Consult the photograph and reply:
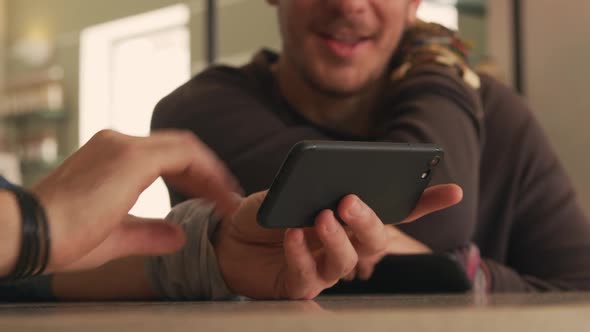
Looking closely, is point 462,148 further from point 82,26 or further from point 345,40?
point 82,26

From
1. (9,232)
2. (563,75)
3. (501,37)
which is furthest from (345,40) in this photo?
(501,37)

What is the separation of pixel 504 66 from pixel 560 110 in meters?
0.27

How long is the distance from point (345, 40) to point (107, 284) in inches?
25.5

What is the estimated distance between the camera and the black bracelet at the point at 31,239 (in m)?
0.43

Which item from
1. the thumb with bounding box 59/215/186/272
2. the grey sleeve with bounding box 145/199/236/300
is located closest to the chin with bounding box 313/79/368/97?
the grey sleeve with bounding box 145/199/236/300

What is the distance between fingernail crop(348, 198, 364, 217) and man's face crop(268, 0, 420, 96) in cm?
71

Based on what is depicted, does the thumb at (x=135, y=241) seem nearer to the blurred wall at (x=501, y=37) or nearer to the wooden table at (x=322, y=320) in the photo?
the wooden table at (x=322, y=320)

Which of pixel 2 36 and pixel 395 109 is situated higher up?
pixel 395 109

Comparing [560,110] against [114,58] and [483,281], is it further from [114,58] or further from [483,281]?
[114,58]

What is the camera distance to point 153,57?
356 cm

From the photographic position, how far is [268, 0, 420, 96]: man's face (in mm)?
1197

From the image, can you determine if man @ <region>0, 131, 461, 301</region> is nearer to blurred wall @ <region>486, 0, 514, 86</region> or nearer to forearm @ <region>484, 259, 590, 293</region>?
forearm @ <region>484, 259, 590, 293</region>

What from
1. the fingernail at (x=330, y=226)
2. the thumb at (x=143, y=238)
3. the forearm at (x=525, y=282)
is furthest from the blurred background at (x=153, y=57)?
the fingernail at (x=330, y=226)

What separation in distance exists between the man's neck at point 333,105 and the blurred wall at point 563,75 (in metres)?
1.05
